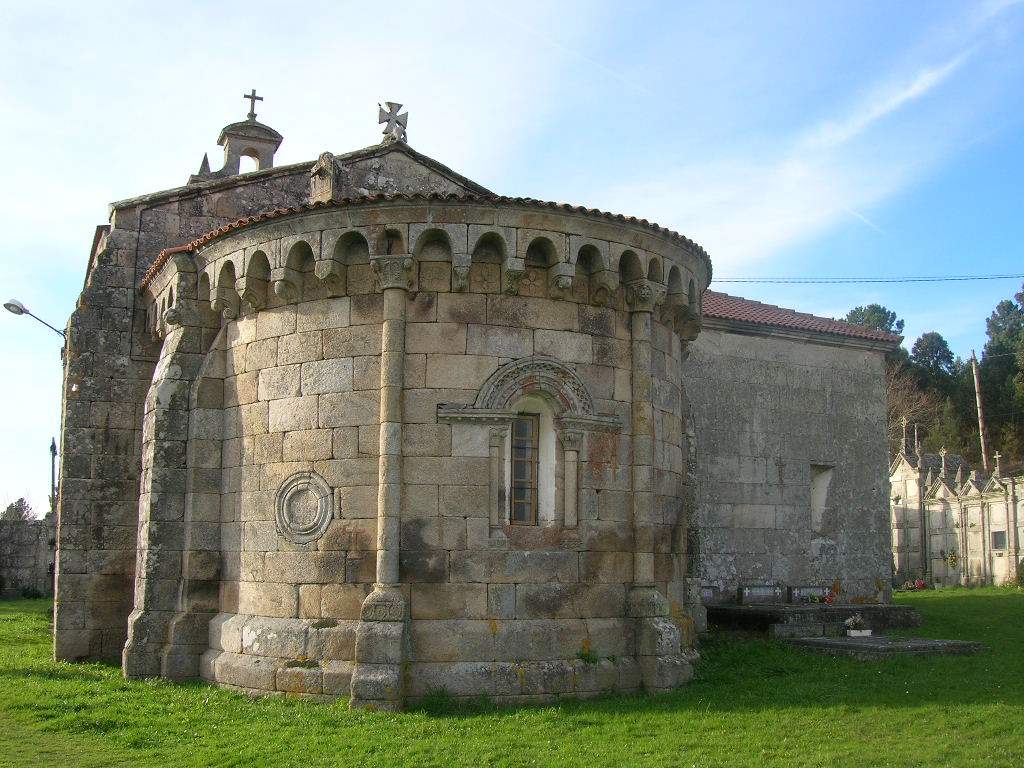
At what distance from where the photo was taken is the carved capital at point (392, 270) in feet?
35.1

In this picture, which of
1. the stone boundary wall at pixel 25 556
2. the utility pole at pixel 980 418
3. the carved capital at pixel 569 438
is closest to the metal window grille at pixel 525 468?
the carved capital at pixel 569 438

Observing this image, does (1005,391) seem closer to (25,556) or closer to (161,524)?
(25,556)

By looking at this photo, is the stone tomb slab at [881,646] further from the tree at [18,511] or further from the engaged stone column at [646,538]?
the tree at [18,511]

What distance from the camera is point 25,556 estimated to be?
34625 mm

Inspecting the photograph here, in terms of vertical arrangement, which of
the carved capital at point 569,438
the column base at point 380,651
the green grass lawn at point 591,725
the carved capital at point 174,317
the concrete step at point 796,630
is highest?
the carved capital at point 174,317

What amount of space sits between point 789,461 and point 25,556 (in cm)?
2766

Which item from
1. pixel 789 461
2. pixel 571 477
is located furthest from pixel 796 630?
pixel 571 477

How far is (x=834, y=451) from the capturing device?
20250 mm

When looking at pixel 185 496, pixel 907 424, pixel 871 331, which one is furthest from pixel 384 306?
pixel 907 424

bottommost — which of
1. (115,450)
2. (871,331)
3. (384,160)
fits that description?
(115,450)

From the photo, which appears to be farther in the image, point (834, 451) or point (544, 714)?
point (834, 451)

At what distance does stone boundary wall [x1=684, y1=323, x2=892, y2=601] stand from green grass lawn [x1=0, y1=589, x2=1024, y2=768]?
6.53 m

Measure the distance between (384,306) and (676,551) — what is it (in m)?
4.80

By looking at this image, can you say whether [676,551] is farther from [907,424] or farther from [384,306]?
[907,424]
